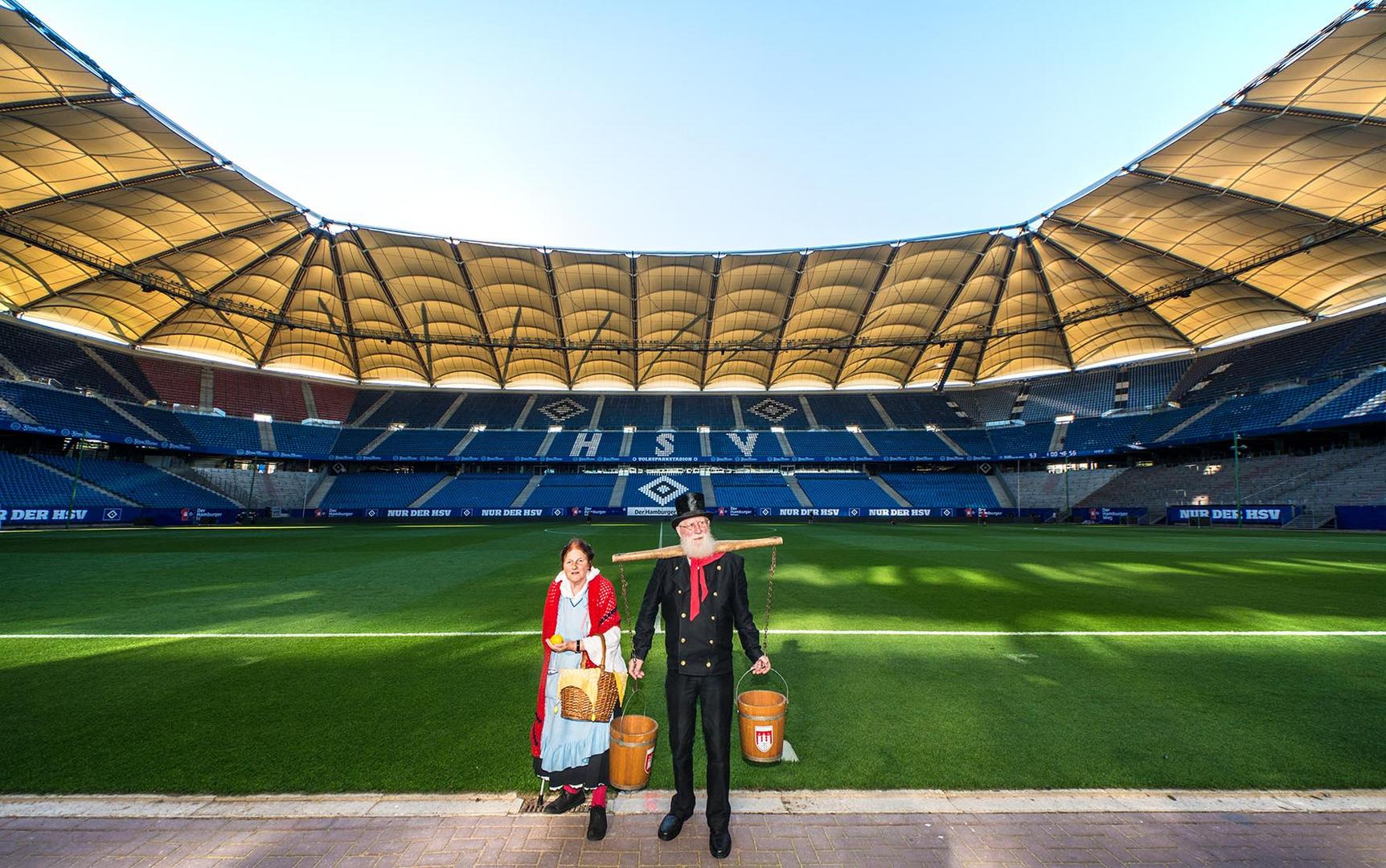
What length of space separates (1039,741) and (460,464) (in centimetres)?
5470

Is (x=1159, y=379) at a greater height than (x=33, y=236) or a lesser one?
lesser

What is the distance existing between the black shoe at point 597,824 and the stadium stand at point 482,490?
46353mm

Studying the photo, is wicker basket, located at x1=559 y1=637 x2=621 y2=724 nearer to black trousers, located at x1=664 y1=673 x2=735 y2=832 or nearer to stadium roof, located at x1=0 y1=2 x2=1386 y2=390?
black trousers, located at x1=664 y1=673 x2=735 y2=832

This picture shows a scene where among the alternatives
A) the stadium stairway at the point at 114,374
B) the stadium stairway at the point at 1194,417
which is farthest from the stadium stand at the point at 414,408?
the stadium stairway at the point at 1194,417

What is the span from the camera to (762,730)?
3695mm

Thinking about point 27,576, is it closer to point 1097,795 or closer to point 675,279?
point 1097,795

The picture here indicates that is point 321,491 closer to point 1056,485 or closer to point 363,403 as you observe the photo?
point 363,403

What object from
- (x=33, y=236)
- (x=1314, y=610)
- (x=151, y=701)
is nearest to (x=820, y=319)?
(x=1314, y=610)

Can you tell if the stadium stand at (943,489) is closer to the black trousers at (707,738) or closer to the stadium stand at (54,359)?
the black trousers at (707,738)

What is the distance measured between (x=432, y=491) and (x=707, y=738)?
5116 cm

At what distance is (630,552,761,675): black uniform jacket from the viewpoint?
11.5 feet

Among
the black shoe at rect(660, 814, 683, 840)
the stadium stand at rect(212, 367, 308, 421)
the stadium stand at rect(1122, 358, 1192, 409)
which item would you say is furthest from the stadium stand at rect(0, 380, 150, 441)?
the stadium stand at rect(1122, 358, 1192, 409)

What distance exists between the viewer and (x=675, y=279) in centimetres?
3766

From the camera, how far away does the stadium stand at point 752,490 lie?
48875 mm
